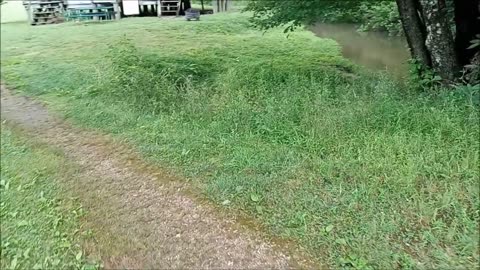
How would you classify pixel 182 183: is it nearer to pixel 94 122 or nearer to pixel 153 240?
pixel 153 240

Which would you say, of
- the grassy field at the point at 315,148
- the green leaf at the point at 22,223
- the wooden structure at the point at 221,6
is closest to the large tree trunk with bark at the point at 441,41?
the grassy field at the point at 315,148

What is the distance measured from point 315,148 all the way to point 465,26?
9.00 ft

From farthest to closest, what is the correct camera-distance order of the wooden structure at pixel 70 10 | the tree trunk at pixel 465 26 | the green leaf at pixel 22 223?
the wooden structure at pixel 70 10 < the tree trunk at pixel 465 26 < the green leaf at pixel 22 223

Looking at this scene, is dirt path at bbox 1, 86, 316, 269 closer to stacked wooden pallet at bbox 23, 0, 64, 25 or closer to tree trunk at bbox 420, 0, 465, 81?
tree trunk at bbox 420, 0, 465, 81

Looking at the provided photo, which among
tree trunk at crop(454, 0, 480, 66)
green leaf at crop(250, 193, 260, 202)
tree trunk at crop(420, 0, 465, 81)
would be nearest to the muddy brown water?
tree trunk at crop(454, 0, 480, 66)

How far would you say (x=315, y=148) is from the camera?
326 centimetres

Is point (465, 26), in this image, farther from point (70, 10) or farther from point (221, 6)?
point (221, 6)

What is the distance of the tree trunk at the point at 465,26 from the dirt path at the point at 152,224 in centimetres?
342

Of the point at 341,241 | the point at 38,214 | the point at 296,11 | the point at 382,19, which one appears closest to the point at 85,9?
the point at 382,19

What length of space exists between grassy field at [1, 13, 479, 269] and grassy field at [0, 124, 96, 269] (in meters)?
0.78

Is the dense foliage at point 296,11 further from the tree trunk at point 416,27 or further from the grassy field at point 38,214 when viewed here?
the grassy field at point 38,214

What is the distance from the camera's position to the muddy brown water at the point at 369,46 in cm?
858

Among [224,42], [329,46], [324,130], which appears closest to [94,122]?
[324,130]

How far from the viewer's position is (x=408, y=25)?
15.3 feet
